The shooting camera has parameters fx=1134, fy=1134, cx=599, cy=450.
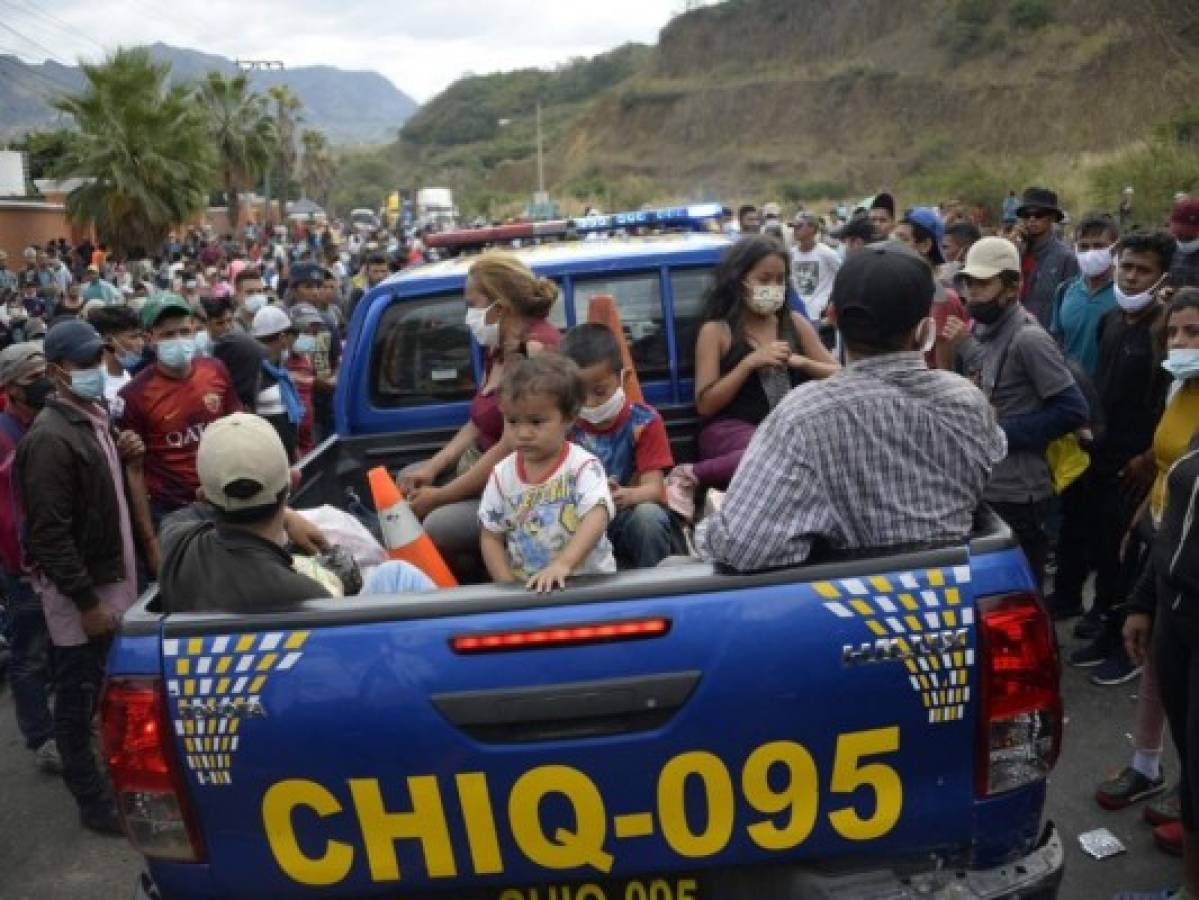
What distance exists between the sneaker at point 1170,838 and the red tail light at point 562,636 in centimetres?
271

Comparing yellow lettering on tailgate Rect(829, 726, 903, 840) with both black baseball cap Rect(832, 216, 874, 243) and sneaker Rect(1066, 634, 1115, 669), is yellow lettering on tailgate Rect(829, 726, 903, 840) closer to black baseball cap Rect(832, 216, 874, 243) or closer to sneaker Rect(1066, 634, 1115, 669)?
sneaker Rect(1066, 634, 1115, 669)

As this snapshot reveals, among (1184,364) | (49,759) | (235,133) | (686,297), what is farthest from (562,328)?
(235,133)

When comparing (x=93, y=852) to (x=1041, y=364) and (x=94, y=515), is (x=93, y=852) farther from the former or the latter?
(x=1041, y=364)

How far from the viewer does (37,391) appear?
16.1 feet

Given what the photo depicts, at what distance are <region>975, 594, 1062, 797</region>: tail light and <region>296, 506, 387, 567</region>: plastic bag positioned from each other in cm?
199

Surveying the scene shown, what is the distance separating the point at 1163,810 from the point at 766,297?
94.1 inches

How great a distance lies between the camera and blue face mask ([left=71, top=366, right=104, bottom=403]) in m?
4.48

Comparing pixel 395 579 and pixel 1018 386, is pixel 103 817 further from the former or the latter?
pixel 1018 386

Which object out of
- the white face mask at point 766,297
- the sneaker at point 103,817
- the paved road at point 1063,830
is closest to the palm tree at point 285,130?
the paved road at point 1063,830

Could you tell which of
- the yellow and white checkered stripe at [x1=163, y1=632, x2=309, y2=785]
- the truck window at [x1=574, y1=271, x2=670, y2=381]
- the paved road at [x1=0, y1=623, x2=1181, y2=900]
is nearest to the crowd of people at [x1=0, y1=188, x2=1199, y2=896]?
the paved road at [x1=0, y1=623, x2=1181, y2=900]

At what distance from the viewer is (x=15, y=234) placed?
34.4m

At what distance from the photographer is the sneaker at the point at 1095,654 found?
5.59 metres

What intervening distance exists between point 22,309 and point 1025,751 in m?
18.0

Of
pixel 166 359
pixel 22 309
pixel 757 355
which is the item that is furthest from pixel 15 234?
pixel 757 355
